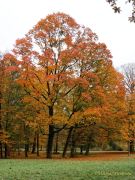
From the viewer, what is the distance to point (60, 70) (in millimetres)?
41781

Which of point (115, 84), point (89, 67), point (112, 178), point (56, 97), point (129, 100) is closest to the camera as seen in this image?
point (112, 178)

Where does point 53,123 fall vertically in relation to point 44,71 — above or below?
below

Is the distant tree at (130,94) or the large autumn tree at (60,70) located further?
the distant tree at (130,94)

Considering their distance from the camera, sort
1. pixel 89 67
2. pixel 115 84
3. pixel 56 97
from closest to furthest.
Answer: pixel 56 97, pixel 89 67, pixel 115 84

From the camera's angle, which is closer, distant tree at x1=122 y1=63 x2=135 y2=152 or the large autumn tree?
the large autumn tree

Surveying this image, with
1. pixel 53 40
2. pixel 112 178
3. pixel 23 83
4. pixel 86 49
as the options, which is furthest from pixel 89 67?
pixel 112 178

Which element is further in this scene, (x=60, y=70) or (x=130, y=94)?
(x=130, y=94)

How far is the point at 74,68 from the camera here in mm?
42438

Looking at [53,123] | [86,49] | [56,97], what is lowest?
[53,123]

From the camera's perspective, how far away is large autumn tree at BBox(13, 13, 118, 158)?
40781 millimetres

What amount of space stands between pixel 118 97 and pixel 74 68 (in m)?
8.89

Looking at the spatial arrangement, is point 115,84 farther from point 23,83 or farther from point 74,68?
point 23,83

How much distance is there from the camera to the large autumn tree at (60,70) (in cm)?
4078

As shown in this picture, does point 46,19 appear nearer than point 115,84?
Yes
